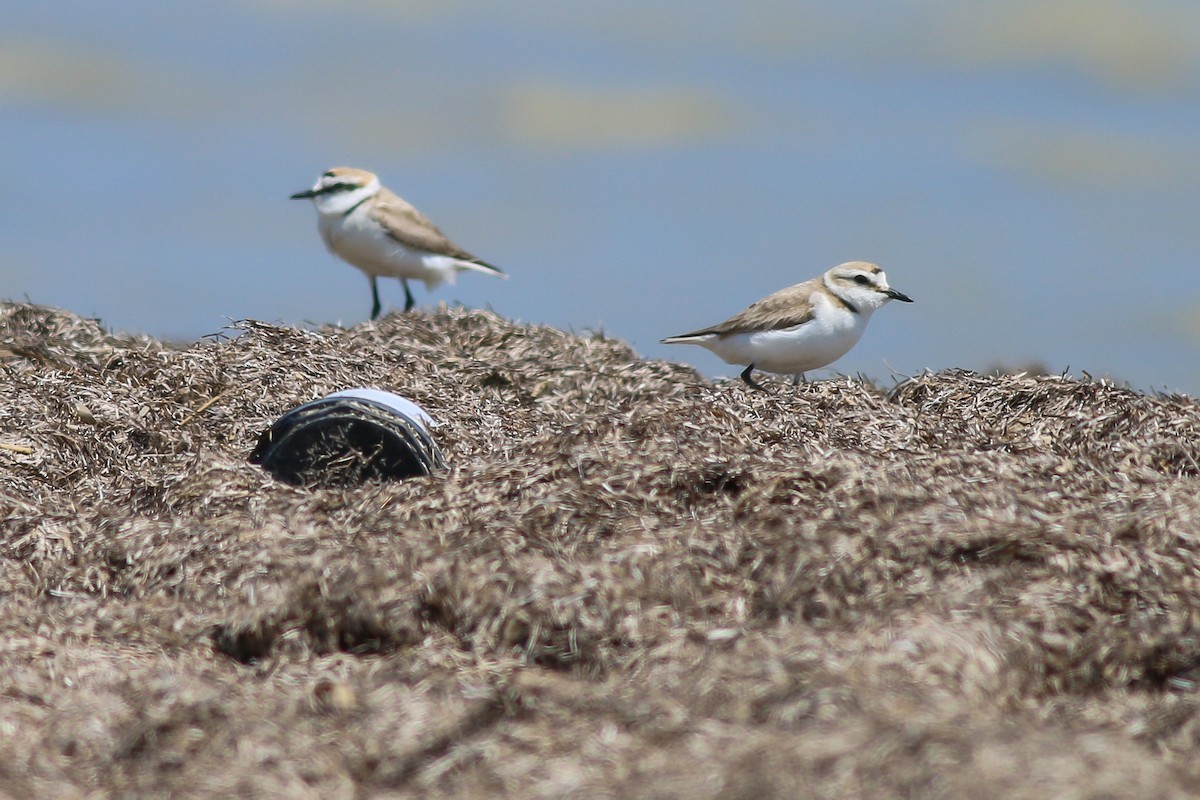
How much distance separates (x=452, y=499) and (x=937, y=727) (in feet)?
7.75

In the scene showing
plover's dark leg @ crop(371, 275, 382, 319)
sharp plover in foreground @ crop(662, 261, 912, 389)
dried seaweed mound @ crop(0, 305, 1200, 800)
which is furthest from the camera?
plover's dark leg @ crop(371, 275, 382, 319)

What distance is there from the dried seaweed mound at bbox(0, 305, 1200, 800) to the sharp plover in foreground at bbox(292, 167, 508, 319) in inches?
251

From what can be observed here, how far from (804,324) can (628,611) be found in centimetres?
435

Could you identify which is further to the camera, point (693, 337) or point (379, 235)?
point (379, 235)

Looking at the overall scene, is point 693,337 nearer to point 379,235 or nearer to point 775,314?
point 775,314

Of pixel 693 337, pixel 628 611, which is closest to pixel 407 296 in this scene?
pixel 693 337

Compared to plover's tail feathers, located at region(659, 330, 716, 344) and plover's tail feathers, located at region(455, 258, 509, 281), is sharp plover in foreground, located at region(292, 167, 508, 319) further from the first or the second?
plover's tail feathers, located at region(659, 330, 716, 344)

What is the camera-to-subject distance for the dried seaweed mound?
2898 millimetres

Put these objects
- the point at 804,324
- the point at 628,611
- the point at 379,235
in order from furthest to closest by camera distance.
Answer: the point at 379,235 → the point at 804,324 → the point at 628,611

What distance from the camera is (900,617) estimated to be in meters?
3.61

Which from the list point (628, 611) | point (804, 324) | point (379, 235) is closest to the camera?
point (628, 611)

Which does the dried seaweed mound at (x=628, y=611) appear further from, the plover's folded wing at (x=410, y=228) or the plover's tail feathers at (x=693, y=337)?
the plover's folded wing at (x=410, y=228)

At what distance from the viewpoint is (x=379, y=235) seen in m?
12.5

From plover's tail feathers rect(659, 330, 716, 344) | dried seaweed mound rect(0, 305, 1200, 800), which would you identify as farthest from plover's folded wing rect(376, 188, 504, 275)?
dried seaweed mound rect(0, 305, 1200, 800)
